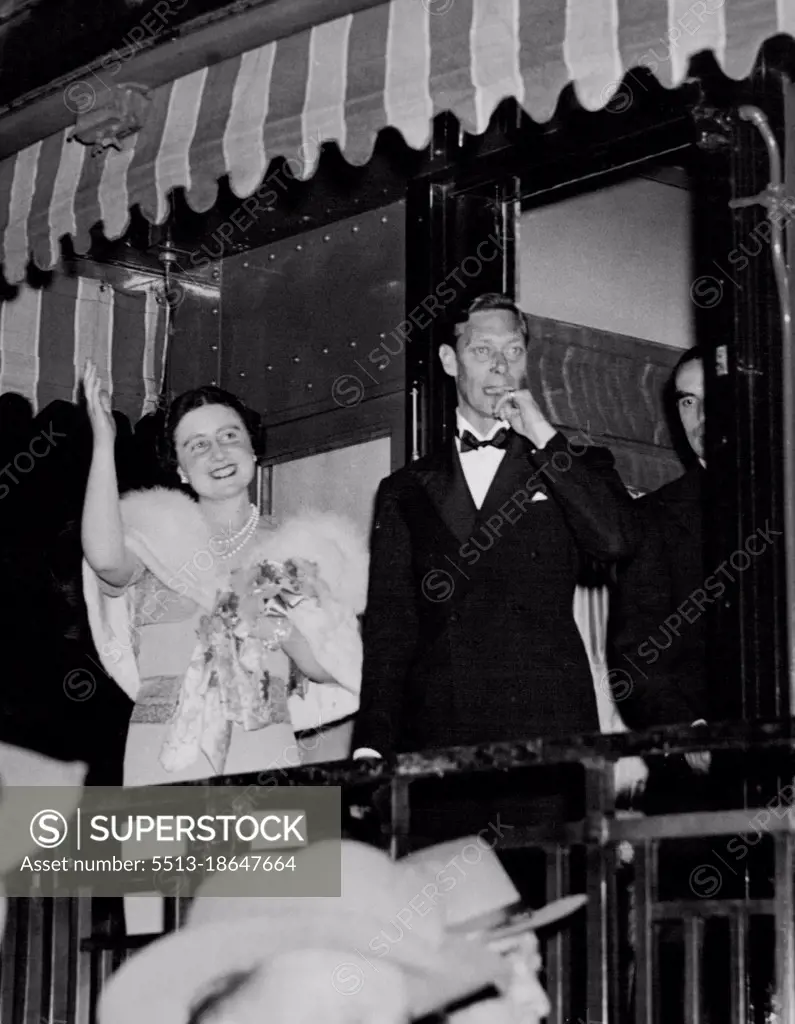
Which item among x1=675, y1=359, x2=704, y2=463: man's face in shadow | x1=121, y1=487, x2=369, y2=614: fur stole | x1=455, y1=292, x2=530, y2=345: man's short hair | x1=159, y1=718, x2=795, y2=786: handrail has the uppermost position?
x1=455, y1=292, x2=530, y2=345: man's short hair

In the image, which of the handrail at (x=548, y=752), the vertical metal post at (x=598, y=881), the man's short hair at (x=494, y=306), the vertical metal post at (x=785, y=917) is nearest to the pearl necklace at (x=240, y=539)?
the man's short hair at (x=494, y=306)

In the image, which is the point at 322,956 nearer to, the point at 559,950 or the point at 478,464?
the point at 559,950

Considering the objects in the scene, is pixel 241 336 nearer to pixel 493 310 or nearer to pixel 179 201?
pixel 179 201

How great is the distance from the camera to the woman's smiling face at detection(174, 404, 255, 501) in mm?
5227

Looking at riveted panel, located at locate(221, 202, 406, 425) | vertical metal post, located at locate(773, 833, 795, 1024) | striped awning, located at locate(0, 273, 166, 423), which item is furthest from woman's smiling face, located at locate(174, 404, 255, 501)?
vertical metal post, located at locate(773, 833, 795, 1024)

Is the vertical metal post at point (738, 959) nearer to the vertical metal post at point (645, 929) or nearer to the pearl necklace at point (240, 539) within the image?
the vertical metal post at point (645, 929)

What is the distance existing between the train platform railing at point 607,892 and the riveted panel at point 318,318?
277cm

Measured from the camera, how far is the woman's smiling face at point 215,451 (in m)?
5.23

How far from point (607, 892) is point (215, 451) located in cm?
261

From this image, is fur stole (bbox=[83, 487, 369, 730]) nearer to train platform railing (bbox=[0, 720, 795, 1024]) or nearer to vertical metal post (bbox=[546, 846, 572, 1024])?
train platform railing (bbox=[0, 720, 795, 1024])

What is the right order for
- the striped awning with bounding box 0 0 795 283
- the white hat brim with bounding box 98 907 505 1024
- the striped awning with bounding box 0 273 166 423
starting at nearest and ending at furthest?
the white hat brim with bounding box 98 907 505 1024, the striped awning with bounding box 0 0 795 283, the striped awning with bounding box 0 273 166 423

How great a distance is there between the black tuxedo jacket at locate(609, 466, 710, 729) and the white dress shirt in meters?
0.43

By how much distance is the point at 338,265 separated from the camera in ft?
23.5

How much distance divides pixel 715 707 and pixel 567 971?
1.06m
